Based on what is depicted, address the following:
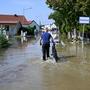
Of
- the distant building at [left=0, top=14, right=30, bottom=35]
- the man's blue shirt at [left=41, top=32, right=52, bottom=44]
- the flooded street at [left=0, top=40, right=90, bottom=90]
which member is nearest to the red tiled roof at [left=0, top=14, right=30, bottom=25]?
the distant building at [left=0, top=14, right=30, bottom=35]

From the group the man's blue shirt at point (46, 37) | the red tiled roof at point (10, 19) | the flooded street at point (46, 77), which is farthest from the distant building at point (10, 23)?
the flooded street at point (46, 77)

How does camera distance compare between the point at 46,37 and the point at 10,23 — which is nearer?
the point at 46,37

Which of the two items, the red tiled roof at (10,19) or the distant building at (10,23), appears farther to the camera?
the red tiled roof at (10,19)

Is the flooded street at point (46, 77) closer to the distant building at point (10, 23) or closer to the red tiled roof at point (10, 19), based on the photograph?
the distant building at point (10, 23)

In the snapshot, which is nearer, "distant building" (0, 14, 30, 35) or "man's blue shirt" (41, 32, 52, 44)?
"man's blue shirt" (41, 32, 52, 44)

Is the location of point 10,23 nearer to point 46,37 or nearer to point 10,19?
point 10,19

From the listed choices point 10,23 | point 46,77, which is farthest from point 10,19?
point 46,77

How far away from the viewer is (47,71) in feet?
54.7

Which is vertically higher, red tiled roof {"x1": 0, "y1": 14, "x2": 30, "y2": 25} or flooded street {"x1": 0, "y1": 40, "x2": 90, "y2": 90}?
red tiled roof {"x1": 0, "y1": 14, "x2": 30, "y2": 25}

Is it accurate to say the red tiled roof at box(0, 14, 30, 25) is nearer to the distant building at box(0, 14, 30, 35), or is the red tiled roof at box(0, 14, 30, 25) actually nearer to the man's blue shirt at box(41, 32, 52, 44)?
the distant building at box(0, 14, 30, 35)

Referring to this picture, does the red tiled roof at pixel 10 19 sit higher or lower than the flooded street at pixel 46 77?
higher

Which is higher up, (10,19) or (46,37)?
(10,19)

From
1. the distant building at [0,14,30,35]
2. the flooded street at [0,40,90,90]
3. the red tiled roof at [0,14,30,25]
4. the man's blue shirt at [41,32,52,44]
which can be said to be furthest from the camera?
the red tiled roof at [0,14,30,25]

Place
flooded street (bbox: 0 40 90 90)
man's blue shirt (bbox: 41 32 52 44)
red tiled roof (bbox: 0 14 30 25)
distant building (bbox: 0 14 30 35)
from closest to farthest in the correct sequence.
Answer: flooded street (bbox: 0 40 90 90) < man's blue shirt (bbox: 41 32 52 44) < distant building (bbox: 0 14 30 35) < red tiled roof (bbox: 0 14 30 25)
